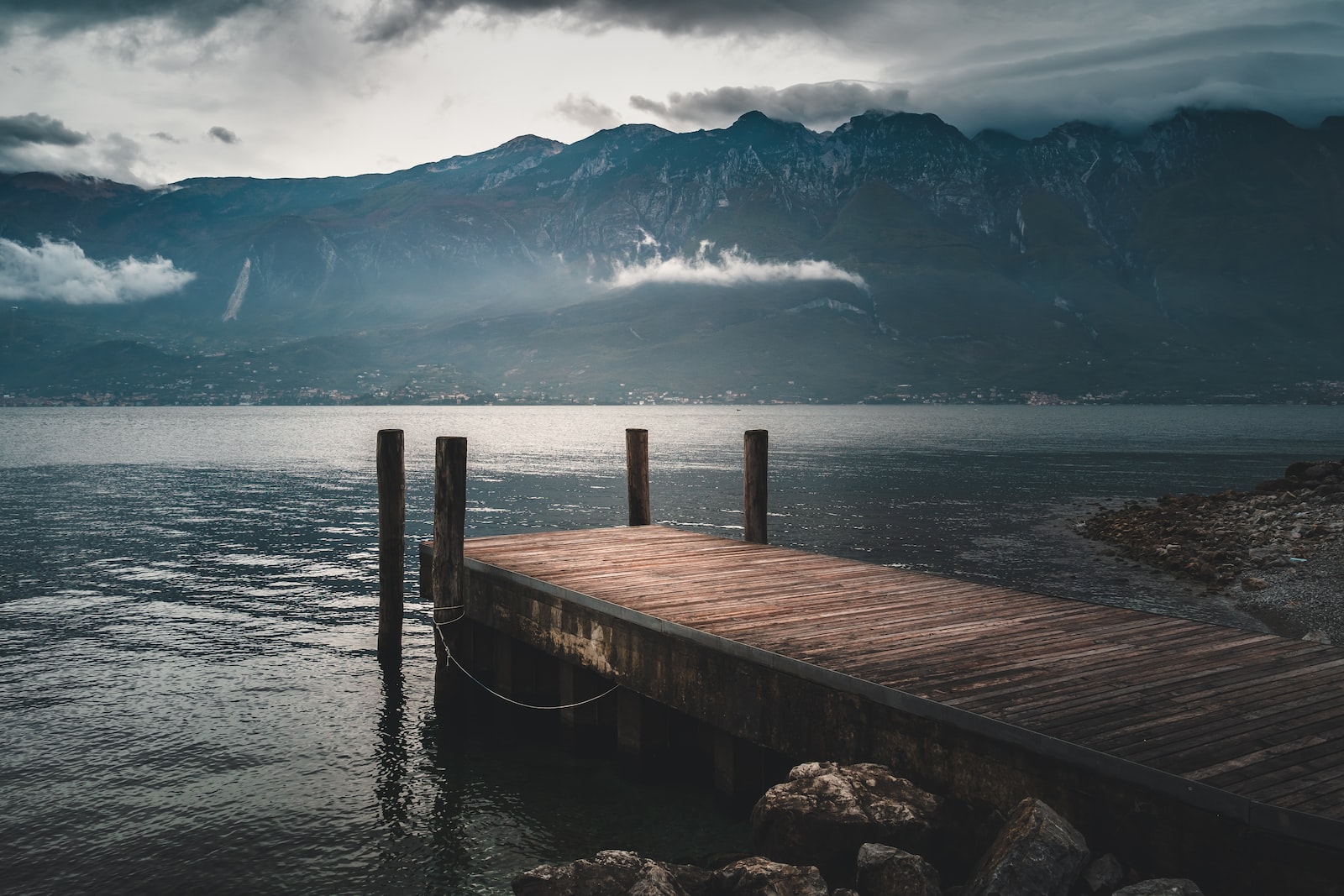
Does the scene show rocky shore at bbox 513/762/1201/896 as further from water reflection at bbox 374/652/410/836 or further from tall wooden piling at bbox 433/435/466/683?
tall wooden piling at bbox 433/435/466/683

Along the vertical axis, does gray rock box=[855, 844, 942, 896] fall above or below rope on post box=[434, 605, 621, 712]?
above

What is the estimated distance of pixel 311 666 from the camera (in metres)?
17.7

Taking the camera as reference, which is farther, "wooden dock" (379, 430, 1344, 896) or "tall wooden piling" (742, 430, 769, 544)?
"tall wooden piling" (742, 430, 769, 544)

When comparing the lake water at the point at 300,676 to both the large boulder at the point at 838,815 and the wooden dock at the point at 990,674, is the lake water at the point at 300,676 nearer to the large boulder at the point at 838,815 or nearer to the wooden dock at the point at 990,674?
the wooden dock at the point at 990,674

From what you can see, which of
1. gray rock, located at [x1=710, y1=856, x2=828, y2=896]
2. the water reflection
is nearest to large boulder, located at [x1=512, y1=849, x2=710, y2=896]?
gray rock, located at [x1=710, y1=856, x2=828, y2=896]

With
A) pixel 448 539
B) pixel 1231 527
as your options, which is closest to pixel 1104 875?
pixel 448 539

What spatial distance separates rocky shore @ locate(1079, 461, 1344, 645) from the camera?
22.4m

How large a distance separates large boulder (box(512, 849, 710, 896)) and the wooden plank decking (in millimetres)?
2251

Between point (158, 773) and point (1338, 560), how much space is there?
30355 mm

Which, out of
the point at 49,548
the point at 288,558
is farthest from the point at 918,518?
the point at 49,548

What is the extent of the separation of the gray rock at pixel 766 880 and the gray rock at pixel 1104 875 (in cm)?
189

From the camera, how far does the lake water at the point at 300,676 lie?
33.2 ft

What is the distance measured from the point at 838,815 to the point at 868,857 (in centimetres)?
44

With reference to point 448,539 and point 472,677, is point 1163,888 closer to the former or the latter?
point 472,677
